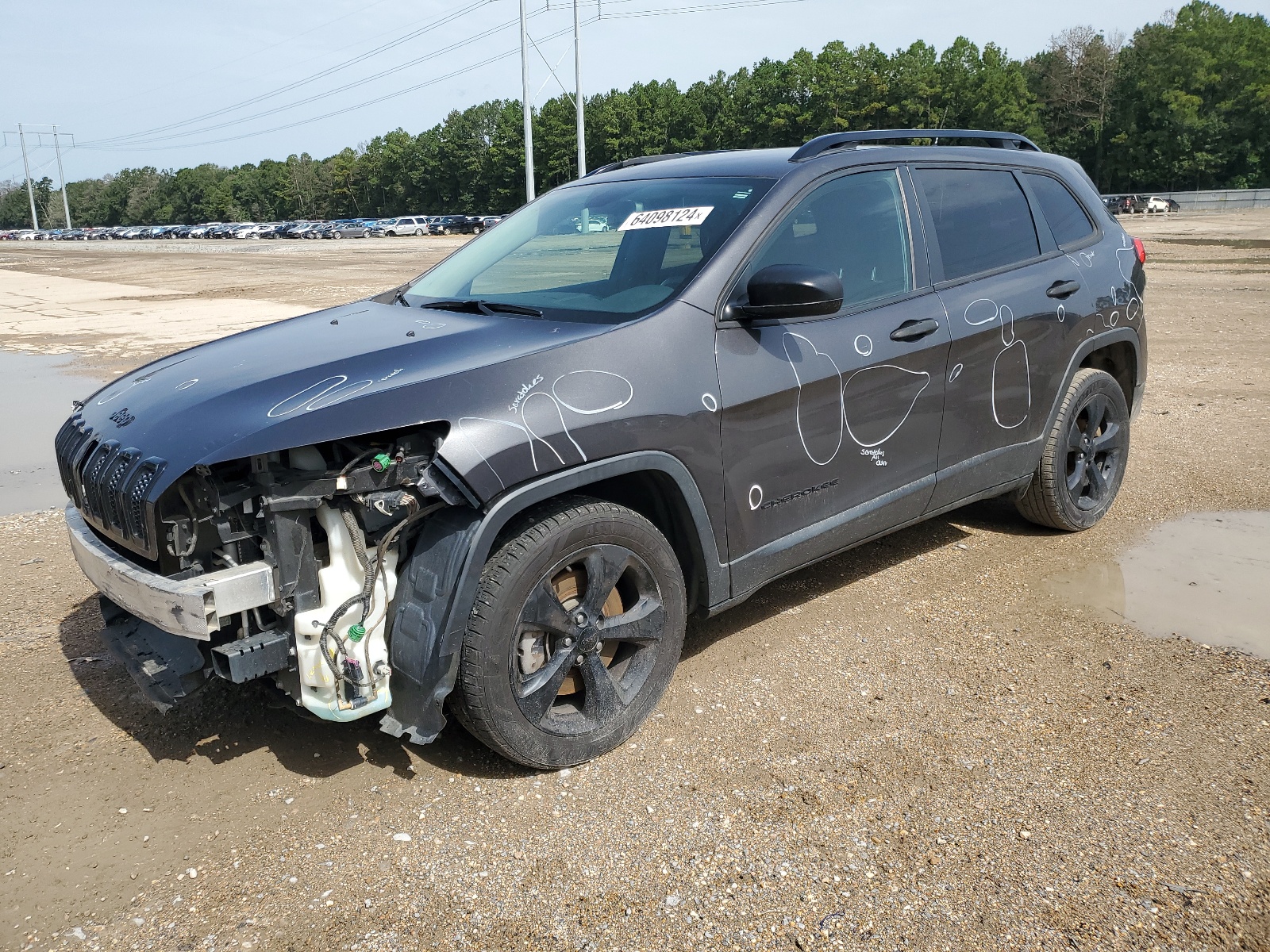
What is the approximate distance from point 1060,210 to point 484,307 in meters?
3.01

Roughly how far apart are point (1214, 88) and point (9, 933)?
95.5 metres

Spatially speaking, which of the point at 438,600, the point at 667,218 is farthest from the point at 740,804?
the point at 667,218

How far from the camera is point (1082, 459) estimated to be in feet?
16.6

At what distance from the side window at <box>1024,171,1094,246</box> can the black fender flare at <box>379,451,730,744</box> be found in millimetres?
3143

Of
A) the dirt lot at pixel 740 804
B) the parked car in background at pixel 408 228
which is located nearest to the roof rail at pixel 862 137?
the dirt lot at pixel 740 804

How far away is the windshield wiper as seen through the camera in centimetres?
355

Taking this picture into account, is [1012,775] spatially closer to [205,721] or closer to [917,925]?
[917,925]

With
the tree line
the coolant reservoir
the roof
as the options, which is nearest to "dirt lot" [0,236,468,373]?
the roof

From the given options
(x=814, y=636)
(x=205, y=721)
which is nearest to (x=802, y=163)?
(x=814, y=636)

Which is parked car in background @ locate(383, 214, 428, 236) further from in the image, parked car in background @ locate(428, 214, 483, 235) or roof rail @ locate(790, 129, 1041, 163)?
roof rail @ locate(790, 129, 1041, 163)

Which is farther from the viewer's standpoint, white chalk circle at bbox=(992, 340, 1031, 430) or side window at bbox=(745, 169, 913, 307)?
white chalk circle at bbox=(992, 340, 1031, 430)

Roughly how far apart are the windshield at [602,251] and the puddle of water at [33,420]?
3.59 m

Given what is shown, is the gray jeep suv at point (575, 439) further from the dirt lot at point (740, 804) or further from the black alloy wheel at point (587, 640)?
the dirt lot at point (740, 804)

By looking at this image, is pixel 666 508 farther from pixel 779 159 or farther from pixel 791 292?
pixel 779 159
